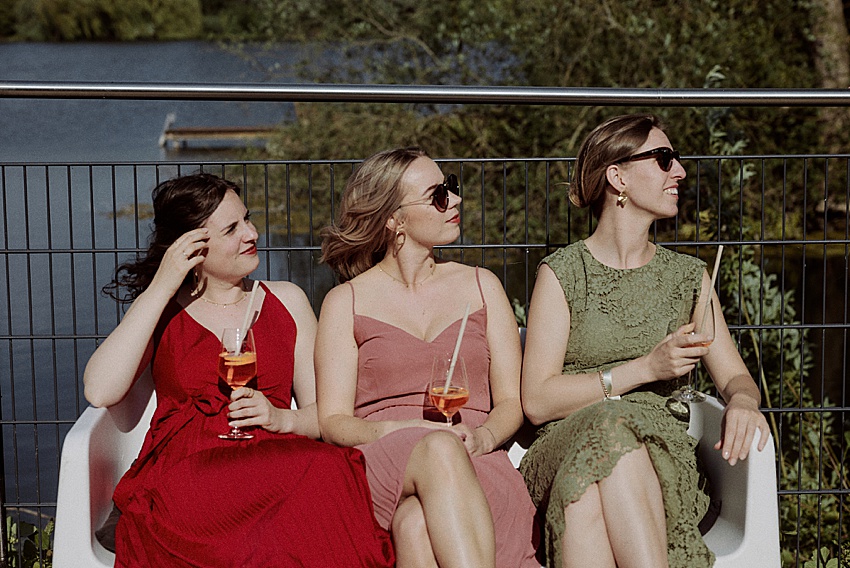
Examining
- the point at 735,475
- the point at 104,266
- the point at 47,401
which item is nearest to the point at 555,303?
the point at 735,475

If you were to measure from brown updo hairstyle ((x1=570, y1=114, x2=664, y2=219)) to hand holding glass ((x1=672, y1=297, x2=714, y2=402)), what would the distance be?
0.43m

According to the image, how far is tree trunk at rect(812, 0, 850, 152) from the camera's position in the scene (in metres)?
9.44

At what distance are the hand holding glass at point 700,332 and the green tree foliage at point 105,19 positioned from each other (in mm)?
19294

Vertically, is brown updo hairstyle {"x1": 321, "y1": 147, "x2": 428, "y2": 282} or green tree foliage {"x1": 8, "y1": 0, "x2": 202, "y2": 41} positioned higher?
green tree foliage {"x1": 8, "y1": 0, "x2": 202, "y2": 41}

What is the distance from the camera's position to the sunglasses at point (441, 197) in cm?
286

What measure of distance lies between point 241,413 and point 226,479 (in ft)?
0.64

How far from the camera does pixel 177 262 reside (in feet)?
9.04

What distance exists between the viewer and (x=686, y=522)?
8.13 ft

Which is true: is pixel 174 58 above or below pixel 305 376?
above

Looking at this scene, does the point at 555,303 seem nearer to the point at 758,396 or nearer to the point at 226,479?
the point at 758,396

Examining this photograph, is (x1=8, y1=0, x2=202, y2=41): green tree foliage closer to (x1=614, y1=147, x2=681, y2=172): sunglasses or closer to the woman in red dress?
the woman in red dress

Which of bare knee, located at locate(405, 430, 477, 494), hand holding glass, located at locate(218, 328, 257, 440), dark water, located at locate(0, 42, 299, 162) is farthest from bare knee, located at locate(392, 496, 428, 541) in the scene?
dark water, located at locate(0, 42, 299, 162)

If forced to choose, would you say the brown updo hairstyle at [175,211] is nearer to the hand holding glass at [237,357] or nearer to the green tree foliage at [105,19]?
the hand holding glass at [237,357]

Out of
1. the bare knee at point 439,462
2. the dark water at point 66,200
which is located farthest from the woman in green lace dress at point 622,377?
the dark water at point 66,200
